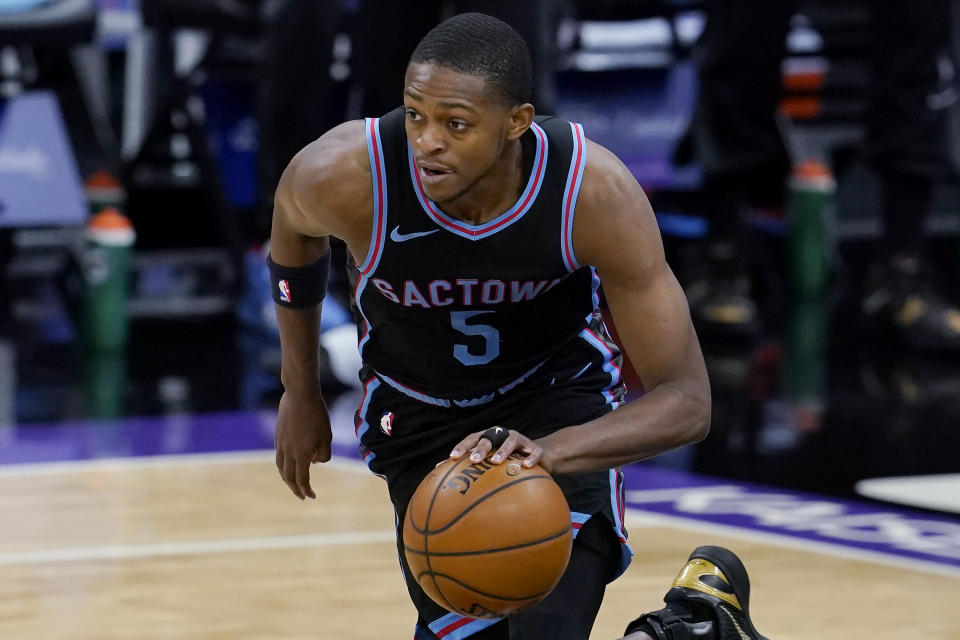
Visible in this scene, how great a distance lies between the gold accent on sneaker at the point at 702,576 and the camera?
295 cm

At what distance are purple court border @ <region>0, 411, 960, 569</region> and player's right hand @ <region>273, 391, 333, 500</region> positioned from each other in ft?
3.85

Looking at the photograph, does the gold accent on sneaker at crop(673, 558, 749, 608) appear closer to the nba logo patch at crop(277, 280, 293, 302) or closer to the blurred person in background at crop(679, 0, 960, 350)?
the nba logo patch at crop(277, 280, 293, 302)

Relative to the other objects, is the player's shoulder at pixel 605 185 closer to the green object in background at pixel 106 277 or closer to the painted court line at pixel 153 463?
the painted court line at pixel 153 463

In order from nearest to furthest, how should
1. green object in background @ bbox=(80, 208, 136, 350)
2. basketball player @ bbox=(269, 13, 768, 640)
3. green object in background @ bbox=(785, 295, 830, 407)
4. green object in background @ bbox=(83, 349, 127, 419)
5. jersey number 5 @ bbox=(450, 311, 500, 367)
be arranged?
1. basketball player @ bbox=(269, 13, 768, 640)
2. jersey number 5 @ bbox=(450, 311, 500, 367)
3. green object in background @ bbox=(83, 349, 127, 419)
4. green object in background @ bbox=(785, 295, 830, 407)
5. green object in background @ bbox=(80, 208, 136, 350)

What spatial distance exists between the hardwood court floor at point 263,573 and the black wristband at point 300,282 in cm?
65

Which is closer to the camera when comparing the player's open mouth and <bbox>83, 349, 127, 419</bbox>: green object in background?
the player's open mouth

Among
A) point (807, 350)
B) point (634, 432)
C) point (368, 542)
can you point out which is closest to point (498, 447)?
point (634, 432)

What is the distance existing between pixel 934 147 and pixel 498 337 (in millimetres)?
4149

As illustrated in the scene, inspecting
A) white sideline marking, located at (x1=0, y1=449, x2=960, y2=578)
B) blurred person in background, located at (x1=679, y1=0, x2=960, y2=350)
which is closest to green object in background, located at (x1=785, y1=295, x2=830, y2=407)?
blurred person in background, located at (x1=679, y1=0, x2=960, y2=350)

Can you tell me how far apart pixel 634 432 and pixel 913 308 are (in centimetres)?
422

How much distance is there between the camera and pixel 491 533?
2336mm

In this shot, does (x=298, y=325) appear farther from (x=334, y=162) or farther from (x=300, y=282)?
(x=334, y=162)

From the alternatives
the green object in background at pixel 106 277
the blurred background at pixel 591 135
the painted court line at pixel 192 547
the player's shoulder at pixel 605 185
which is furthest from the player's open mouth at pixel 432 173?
the green object in background at pixel 106 277

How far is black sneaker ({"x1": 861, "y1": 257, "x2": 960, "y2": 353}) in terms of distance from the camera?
20.7 feet
